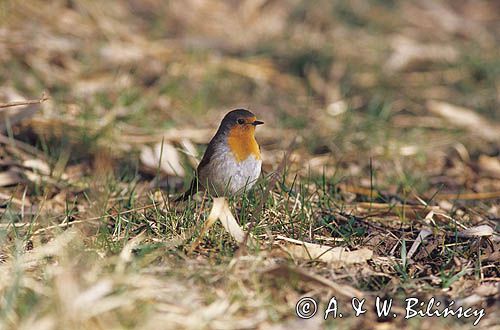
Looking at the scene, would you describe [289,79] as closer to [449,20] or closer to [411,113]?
[411,113]

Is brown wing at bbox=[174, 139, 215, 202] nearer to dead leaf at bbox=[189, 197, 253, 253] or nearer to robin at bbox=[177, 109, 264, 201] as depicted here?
robin at bbox=[177, 109, 264, 201]

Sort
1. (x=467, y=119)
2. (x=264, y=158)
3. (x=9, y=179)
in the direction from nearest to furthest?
1. (x=9, y=179)
2. (x=264, y=158)
3. (x=467, y=119)

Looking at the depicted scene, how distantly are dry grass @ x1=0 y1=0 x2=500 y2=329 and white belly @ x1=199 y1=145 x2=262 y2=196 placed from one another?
10cm

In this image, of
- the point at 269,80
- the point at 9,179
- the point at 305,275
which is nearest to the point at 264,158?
the point at 9,179

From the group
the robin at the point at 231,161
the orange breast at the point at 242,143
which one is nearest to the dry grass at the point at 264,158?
the robin at the point at 231,161

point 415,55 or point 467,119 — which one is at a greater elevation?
point 415,55

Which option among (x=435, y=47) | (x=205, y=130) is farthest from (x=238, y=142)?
(x=435, y=47)

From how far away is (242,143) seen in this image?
5.17 metres

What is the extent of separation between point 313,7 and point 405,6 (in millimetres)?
1643

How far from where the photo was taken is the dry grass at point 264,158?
11.9ft

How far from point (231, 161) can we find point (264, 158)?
1693 millimetres

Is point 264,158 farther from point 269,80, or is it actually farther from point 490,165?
point 269,80

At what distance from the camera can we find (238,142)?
518cm

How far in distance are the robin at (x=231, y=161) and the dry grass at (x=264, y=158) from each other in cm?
12
